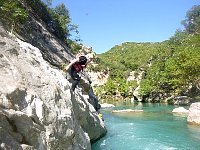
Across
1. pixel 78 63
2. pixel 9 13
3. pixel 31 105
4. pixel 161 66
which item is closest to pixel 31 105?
pixel 31 105

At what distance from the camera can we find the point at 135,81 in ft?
309

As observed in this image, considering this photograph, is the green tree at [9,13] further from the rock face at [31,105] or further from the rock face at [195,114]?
the rock face at [195,114]

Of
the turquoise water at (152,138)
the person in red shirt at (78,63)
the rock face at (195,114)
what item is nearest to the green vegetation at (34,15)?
the person in red shirt at (78,63)

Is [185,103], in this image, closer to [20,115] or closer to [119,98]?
[119,98]

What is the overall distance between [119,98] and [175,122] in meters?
61.4

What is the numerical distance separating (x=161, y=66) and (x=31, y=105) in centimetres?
7213

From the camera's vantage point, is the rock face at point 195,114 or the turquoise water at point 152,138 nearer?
the turquoise water at point 152,138

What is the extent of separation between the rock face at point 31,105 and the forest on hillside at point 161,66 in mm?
45677

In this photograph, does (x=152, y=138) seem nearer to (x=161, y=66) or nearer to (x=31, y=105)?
(x=31, y=105)

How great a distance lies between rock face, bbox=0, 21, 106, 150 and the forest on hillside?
45677mm

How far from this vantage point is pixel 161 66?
259 ft

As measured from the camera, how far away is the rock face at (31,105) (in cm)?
779

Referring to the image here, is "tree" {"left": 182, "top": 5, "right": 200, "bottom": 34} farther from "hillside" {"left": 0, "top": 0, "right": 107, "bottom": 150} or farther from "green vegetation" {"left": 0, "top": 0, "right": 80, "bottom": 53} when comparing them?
"hillside" {"left": 0, "top": 0, "right": 107, "bottom": 150}

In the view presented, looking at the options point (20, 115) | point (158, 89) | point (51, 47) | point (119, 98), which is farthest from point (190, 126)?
point (119, 98)
